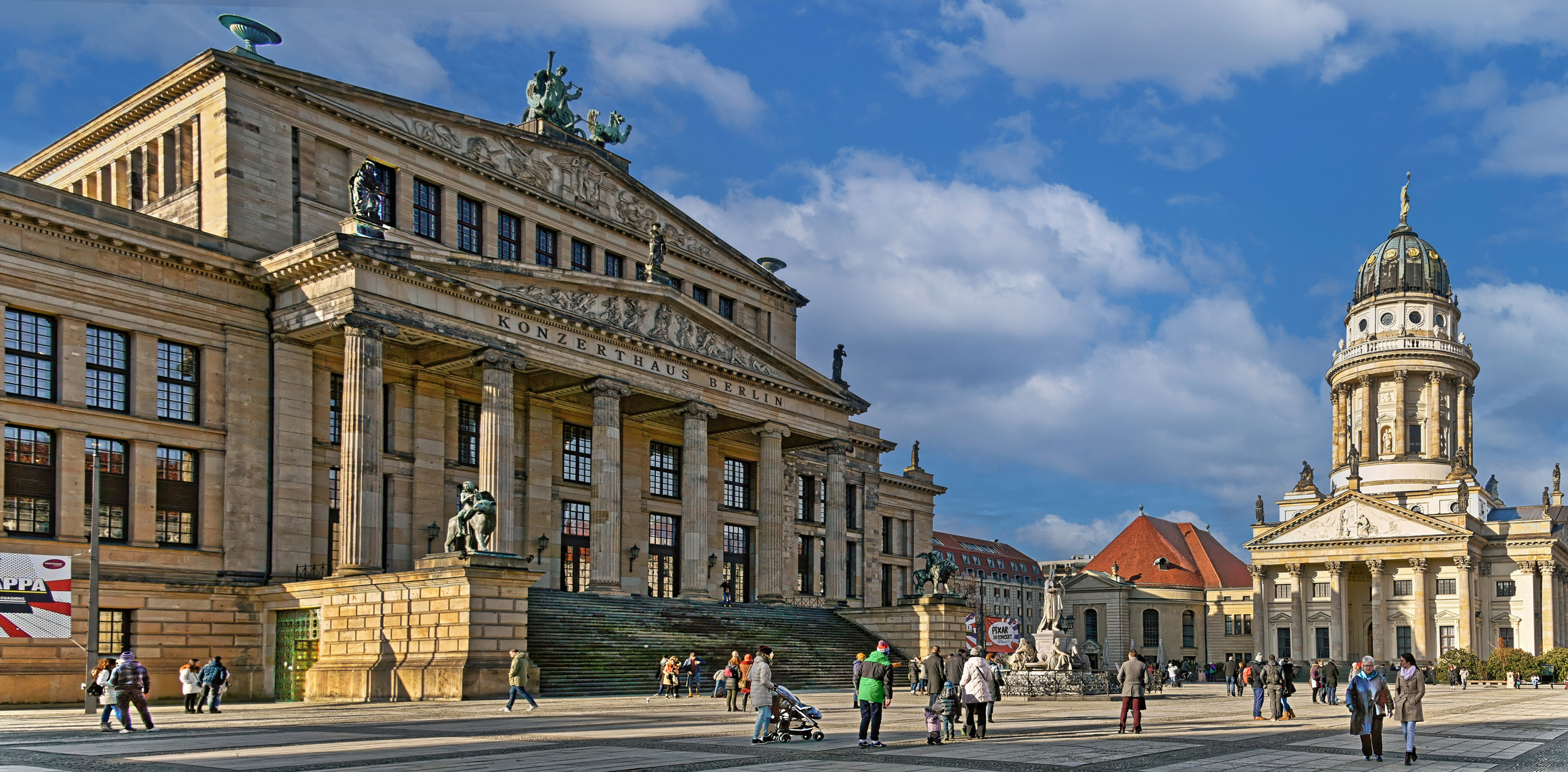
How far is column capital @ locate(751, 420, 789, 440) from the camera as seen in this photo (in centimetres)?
5550

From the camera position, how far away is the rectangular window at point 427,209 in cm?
4784

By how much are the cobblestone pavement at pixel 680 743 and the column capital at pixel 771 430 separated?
2247 centimetres

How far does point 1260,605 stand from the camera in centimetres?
11006

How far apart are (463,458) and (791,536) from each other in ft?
66.5

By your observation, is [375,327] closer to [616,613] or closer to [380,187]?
[380,187]

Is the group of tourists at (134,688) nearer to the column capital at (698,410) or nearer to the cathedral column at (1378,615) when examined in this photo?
the column capital at (698,410)

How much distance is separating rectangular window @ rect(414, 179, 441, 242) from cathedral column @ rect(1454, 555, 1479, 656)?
8416 cm

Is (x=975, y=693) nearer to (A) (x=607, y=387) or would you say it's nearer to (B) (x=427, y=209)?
(A) (x=607, y=387)

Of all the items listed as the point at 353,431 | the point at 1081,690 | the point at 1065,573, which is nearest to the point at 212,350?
the point at 353,431

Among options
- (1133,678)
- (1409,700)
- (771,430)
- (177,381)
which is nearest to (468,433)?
(177,381)

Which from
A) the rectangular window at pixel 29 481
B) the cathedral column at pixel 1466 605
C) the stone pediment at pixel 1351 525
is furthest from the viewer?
the stone pediment at pixel 1351 525

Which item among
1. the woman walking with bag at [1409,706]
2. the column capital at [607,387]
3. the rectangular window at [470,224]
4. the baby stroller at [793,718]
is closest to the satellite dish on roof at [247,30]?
the rectangular window at [470,224]

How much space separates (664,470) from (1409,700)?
39.9m

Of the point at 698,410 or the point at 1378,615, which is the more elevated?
the point at 698,410
